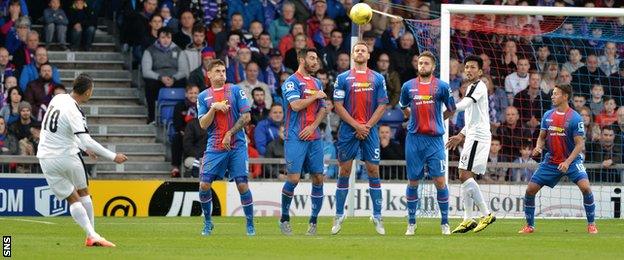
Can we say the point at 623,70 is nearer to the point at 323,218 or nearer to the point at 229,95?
the point at 323,218

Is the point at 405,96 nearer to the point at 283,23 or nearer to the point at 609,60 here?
the point at 609,60

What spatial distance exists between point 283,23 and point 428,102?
11609 millimetres

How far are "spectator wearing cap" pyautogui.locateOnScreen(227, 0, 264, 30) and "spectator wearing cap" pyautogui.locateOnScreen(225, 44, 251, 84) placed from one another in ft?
6.26

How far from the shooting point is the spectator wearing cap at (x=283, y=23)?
3092cm

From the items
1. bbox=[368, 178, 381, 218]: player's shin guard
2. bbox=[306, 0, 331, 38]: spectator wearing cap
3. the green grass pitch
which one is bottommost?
the green grass pitch

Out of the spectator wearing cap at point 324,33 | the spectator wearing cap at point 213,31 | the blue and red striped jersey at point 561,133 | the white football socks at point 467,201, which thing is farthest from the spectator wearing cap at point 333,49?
the blue and red striped jersey at point 561,133

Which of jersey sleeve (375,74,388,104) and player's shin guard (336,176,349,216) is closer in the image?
jersey sleeve (375,74,388,104)

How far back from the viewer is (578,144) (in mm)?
20859

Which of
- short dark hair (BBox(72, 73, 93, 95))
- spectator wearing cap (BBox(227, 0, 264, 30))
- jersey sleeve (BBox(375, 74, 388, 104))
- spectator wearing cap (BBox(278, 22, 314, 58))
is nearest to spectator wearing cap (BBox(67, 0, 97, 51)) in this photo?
spectator wearing cap (BBox(227, 0, 264, 30))

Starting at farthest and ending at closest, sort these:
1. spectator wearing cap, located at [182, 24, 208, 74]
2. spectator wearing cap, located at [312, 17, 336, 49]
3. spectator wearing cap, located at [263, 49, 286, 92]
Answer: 1. spectator wearing cap, located at [312, 17, 336, 49]
2. spectator wearing cap, located at [263, 49, 286, 92]
3. spectator wearing cap, located at [182, 24, 208, 74]

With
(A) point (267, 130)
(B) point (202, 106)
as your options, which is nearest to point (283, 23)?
(A) point (267, 130)

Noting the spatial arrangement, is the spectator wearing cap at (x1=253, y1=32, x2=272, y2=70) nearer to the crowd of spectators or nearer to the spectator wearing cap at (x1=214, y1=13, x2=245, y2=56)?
the crowd of spectators

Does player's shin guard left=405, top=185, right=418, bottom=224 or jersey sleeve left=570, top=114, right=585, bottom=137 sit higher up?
jersey sleeve left=570, top=114, right=585, bottom=137

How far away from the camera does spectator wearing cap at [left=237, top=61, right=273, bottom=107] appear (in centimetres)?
2898
